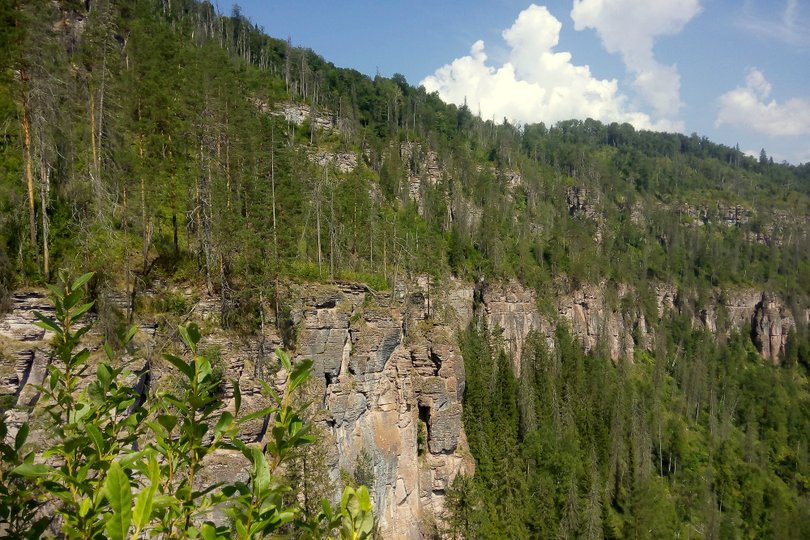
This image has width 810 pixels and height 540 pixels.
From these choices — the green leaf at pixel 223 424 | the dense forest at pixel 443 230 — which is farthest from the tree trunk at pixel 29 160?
Result: the green leaf at pixel 223 424

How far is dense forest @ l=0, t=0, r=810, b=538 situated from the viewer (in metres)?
18.3

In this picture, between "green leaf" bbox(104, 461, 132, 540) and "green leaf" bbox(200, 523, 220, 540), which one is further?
"green leaf" bbox(200, 523, 220, 540)

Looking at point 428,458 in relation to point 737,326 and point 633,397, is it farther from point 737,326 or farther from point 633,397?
point 737,326

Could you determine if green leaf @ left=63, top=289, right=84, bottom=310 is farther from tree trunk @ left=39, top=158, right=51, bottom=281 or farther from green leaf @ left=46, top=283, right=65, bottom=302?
tree trunk @ left=39, top=158, right=51, bottom=281

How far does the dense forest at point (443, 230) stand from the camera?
18266 mm

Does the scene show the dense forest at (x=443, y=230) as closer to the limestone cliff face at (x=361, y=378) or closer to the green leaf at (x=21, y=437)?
the limestone cliff face at (x=361, y=378)

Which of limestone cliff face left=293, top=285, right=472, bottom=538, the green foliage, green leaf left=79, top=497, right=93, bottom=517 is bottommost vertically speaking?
the green foliage

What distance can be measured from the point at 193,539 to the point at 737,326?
11791cm

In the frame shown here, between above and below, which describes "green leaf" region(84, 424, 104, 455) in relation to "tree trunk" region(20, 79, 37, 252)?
below

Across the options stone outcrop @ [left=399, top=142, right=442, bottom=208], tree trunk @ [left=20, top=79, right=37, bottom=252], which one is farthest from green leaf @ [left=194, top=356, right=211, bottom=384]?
stone outcrop @ [left=399, top=142, right=442, bottom=208]

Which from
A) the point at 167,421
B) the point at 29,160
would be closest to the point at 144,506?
the point at 167,421

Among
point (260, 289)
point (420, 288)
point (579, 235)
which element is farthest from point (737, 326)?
point (260, 289)

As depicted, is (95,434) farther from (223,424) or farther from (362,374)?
(362,374)

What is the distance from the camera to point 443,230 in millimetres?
67438
